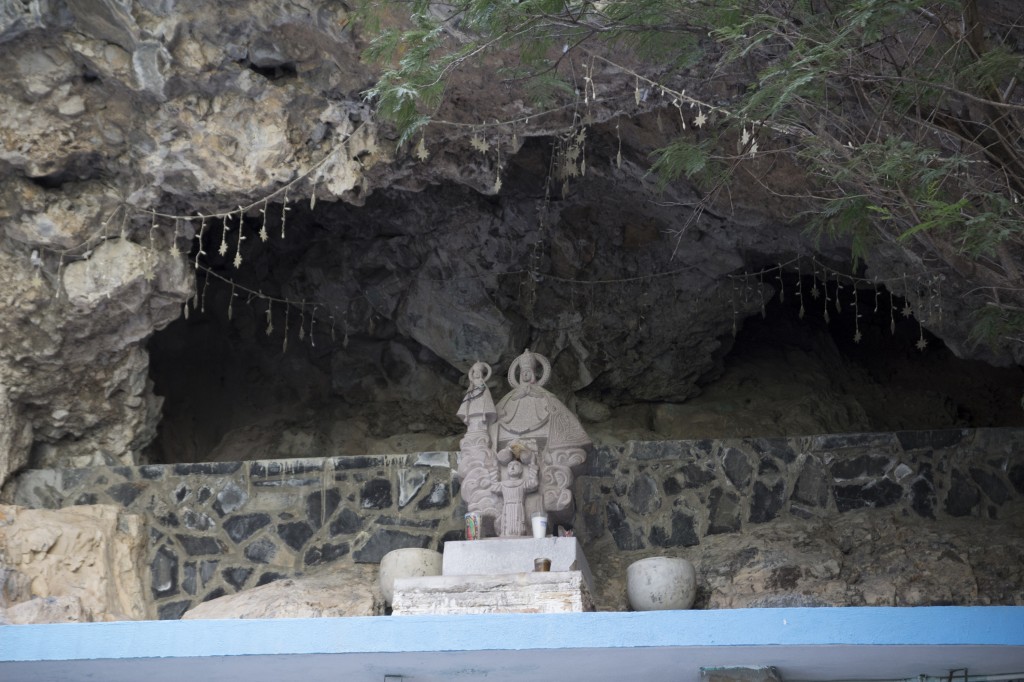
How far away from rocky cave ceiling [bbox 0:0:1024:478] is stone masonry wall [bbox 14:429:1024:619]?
0.65m

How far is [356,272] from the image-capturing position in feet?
37.6

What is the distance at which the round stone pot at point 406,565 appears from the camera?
859cm

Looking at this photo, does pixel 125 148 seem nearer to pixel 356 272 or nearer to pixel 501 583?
pixel 356 272

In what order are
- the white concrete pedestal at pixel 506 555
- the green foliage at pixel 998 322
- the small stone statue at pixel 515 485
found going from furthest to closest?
the small stone statue at pixel 515 485
the white concrete pedestal at pixel 506 555
the green foliage at pixel 998 322

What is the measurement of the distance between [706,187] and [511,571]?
279cm

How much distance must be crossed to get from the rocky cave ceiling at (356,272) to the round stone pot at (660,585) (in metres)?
2.17

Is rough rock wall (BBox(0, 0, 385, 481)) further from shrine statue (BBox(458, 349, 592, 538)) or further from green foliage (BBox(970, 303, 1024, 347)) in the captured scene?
green foliage (BBox(970, 303, 1024, 347))

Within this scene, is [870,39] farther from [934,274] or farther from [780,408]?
[780,408]

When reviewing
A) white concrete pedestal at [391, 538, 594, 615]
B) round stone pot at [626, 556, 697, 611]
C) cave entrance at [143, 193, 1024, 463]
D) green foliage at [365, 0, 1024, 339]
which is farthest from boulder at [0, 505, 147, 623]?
green foliage at [365, 0, 1024, 339]

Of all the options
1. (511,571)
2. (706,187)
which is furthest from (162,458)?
(706,187)

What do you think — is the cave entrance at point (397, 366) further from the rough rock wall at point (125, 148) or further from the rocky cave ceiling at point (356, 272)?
the rough rock wall at point (125, 148)

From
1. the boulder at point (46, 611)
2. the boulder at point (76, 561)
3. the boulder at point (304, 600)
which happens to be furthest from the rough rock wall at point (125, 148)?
the boulder at point (304, 600)

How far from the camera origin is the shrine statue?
27.5ft

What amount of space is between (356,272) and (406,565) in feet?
11.6
